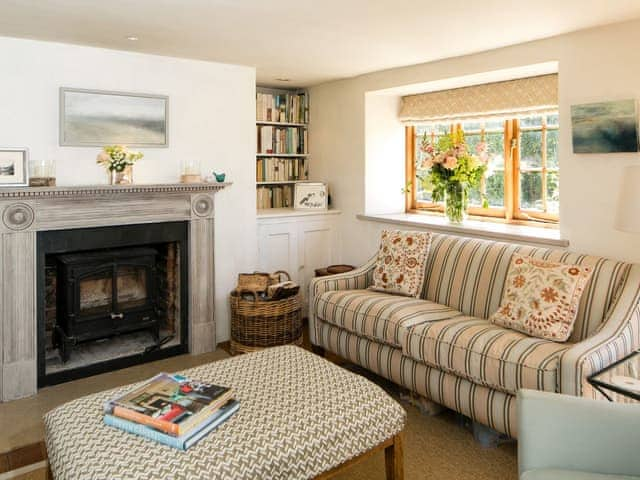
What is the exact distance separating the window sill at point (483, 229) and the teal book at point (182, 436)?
2.45 metres

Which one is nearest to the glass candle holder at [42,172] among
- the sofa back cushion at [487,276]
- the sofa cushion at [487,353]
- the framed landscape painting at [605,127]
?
the sofa cushion at [487,353]

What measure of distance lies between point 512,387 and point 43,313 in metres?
2.84

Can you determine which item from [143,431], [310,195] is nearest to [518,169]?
[310,195]

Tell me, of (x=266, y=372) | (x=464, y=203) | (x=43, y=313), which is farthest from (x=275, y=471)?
(x=464, y=203)

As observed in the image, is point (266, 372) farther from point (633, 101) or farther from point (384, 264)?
point (633, 101)

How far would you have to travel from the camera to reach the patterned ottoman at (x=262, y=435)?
5.92 ft

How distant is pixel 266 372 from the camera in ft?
8.27

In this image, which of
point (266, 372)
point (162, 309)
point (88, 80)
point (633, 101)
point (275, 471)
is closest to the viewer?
point (275, 471)

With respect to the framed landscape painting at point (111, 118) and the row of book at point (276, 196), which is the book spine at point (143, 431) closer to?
the framed landscape painting at point (111, 118)

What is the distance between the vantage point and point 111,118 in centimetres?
381

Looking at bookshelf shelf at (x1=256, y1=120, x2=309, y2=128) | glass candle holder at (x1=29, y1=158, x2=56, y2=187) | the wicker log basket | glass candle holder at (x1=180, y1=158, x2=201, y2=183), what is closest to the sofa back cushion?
the wicker log basket

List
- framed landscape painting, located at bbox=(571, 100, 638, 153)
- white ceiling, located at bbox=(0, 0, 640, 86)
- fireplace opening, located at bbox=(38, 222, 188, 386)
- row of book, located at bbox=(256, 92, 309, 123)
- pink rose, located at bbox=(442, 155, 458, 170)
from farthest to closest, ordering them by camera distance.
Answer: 1. row of book, located at bbox=(256, 92, 309, 123)
2. pink rose, located at bbox=(442, 155, 458, 170)
3. fireplace opening, located at bbox=(38, 222, 188, 386)
4. framed landscape painting, located at bbox=(571, 100, 638, 153)
5. white ceiling, located at bbox=(0, 0, 640, 86)

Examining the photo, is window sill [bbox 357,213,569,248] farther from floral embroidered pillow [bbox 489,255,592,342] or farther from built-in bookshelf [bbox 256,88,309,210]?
built-in bookshelf [bbox 256,88,309,210]

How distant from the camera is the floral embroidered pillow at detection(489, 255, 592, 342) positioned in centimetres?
283
